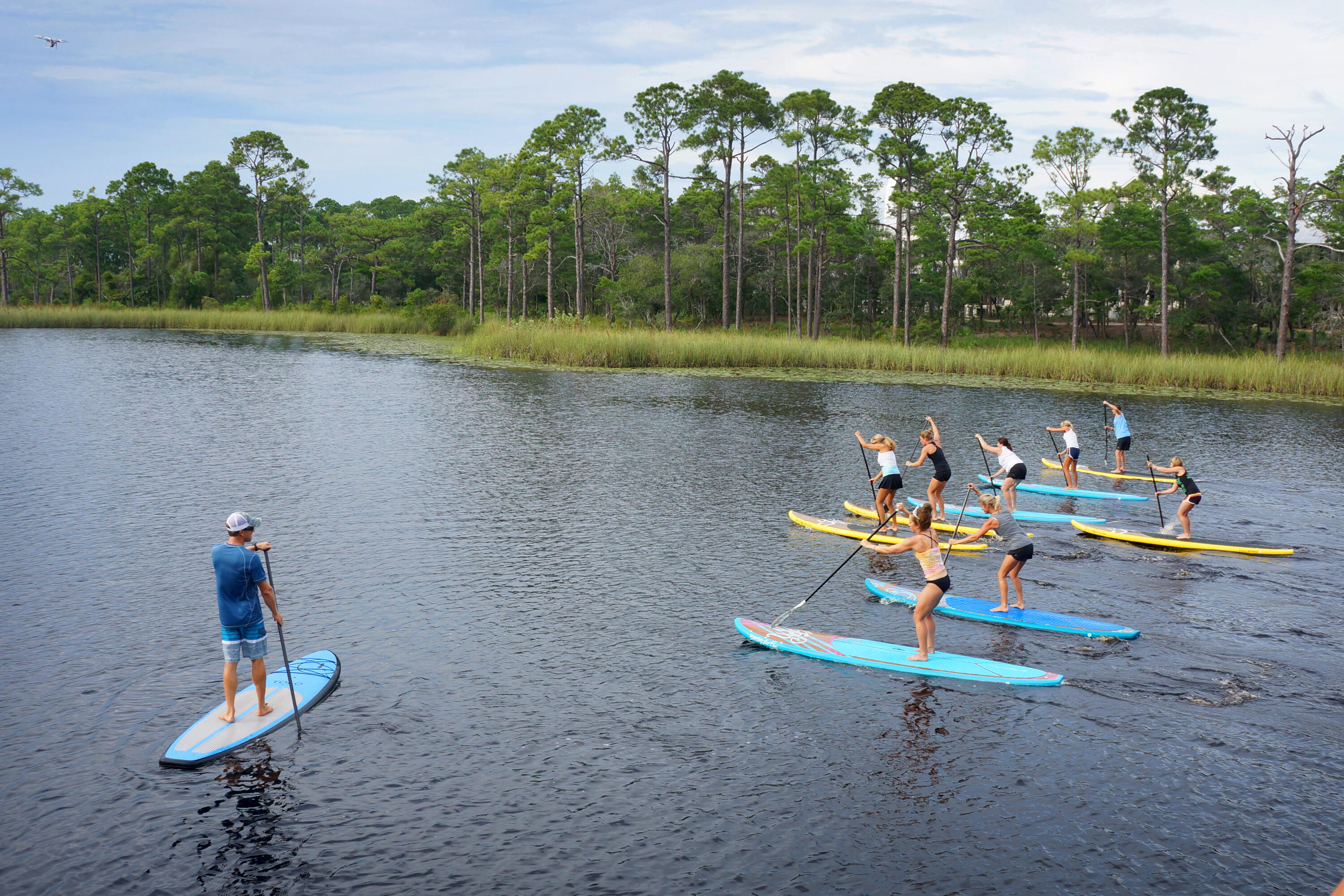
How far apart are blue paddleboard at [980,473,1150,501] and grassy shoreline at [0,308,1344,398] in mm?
24411

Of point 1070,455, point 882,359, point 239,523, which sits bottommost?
point 1070,455

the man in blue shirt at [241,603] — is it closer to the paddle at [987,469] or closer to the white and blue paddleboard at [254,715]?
the white and blue paddleboard at [254,715]

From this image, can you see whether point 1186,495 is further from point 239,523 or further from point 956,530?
point 239,523

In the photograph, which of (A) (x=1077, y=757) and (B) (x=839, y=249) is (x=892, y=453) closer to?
(A) (x=1077, y=757)

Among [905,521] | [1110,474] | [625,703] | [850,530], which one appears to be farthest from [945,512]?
[625,703]

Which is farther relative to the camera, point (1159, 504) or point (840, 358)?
point (840, 358)

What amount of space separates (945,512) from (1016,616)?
251 inches

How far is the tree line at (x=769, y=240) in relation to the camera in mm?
55688

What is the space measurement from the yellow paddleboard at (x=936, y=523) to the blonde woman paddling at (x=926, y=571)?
6.04 m

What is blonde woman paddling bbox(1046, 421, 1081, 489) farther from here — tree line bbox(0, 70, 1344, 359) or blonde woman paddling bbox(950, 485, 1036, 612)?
tree line bbox(0, 70, 1344, 359)

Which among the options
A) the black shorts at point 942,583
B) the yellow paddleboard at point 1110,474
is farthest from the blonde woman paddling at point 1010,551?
the yellow paddleboard at point 1110,474

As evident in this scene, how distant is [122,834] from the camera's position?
22.9 feet

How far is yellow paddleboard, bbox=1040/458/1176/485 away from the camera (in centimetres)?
2250

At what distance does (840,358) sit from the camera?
154 ft
